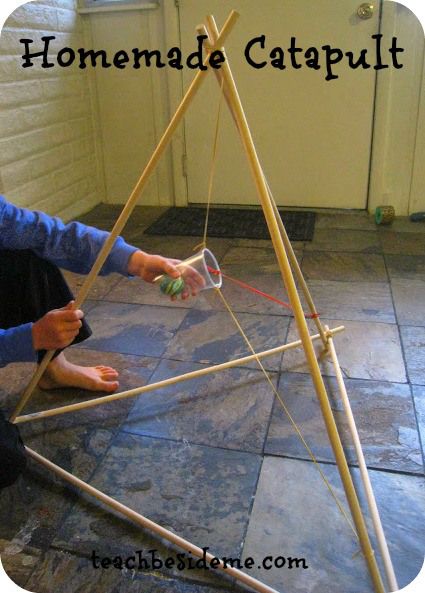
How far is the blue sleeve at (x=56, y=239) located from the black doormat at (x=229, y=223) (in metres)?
1.27

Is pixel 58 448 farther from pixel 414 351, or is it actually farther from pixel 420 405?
pixel 414 351

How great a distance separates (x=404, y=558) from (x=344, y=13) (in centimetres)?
215

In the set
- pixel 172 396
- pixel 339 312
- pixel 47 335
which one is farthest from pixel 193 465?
pixel 339 312

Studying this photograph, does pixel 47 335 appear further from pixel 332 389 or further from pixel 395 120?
pixel 395 120

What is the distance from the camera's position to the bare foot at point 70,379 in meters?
1.25

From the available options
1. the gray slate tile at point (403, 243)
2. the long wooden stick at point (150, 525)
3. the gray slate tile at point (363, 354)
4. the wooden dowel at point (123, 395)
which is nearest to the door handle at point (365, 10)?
the gray slate tile at point (403, 243)

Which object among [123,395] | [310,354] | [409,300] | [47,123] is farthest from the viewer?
[47,123]

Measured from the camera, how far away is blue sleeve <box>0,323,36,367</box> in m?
0.93

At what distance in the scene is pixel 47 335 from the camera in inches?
36.0

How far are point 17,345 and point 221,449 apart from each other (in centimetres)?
43

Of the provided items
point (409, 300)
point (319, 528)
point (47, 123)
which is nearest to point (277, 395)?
point (319, 528)

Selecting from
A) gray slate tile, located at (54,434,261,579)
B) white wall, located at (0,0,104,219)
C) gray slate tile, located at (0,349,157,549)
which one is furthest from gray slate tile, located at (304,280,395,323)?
white wall, located at (0,0,104,219)

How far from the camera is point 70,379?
125 cm

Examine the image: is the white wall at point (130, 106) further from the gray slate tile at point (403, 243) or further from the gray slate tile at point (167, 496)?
the gray slate tile at point (167, 496)
